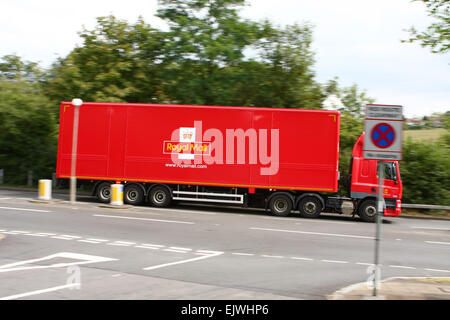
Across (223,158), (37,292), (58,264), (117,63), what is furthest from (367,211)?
(117,63)

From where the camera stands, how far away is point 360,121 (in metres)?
23.1

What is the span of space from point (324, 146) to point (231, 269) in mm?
9580

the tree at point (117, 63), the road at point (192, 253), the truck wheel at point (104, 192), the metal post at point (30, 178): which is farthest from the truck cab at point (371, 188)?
the metal post at point (30, 178)

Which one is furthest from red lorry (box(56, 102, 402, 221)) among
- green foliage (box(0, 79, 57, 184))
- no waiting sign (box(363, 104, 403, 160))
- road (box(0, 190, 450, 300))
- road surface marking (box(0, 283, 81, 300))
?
road surface marking (box(0, 283, 81, 300))

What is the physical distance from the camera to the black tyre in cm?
1889

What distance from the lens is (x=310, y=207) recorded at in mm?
17688

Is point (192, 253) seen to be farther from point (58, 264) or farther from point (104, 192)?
point (104, 192)

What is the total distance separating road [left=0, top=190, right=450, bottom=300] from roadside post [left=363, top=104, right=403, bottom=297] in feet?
7.66

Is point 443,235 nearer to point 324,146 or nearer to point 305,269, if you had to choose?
point 324,146

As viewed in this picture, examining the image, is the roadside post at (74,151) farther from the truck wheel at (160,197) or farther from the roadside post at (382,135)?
the roadside post at (382,135)

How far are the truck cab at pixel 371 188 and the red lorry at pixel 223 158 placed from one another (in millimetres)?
37

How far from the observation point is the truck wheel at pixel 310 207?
17609 mm

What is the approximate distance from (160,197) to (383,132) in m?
13.2
